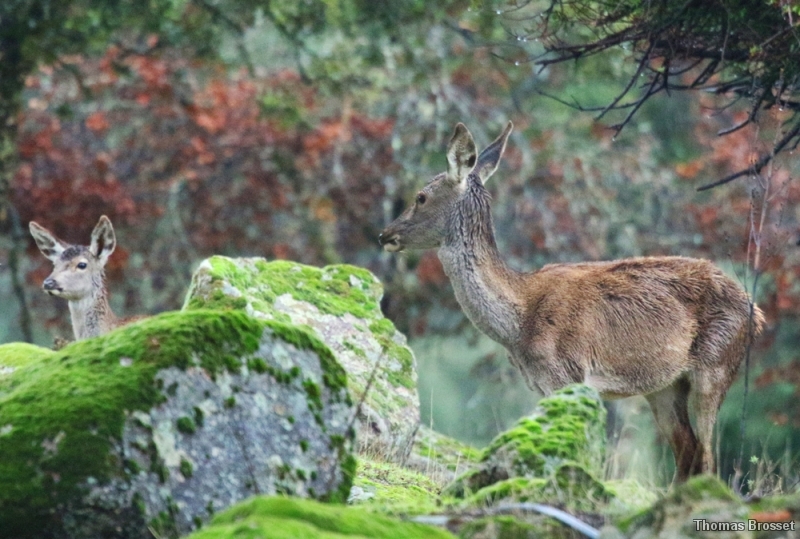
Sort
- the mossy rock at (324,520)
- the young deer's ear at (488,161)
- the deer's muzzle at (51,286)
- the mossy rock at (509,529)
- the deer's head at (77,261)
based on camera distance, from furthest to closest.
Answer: the deer's head at (77,261) < the deer's muzzle at (51,286) < the young deer's ear at (488,161) < the mossy rock at (509,529) < the mossy rock at (324,520)

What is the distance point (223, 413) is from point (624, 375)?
4.07 m

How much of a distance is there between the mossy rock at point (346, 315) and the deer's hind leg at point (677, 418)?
73.9 inches

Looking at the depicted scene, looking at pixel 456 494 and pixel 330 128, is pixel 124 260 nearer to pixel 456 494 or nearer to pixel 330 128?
pixel 330 128

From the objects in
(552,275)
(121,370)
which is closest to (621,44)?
(552,275)

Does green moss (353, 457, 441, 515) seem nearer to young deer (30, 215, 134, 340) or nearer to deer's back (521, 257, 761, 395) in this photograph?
deer's back (521, 257, 761, 395)

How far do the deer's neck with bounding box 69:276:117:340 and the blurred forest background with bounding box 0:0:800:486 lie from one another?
17.7 ft

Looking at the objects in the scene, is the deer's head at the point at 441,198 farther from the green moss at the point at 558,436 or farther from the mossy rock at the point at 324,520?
the mossy rock at the point at 324,520

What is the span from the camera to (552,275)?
9.26 m

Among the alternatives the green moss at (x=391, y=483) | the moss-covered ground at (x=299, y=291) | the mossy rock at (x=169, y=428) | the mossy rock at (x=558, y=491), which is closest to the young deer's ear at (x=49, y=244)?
the moss-covered ground at (x=299, y=291)

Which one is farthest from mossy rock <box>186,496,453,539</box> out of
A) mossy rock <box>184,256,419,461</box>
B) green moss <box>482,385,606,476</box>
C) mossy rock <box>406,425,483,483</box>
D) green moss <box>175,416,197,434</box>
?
mossy rock <box>406,425,483,483</box>

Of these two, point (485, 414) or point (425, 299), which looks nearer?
point (425, 299)

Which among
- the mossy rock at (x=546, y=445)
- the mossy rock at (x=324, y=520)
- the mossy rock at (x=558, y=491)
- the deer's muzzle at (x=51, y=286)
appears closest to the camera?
the mossy rock at (x=324, y=520)

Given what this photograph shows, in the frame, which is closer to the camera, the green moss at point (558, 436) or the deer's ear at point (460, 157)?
the green moss at point (558, 436)

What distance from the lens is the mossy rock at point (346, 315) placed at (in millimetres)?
9000
